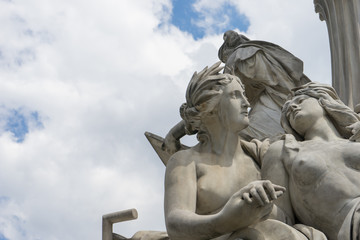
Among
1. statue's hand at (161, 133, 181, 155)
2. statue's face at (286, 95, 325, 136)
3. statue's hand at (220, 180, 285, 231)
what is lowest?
statue's hand at (220, 180, 285, 231)

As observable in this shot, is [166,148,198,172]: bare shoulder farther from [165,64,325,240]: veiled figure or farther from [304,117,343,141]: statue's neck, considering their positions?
[304,117,343,141]: statue's neck

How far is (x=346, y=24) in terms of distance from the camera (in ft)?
32.3

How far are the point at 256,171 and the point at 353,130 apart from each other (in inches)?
35.2

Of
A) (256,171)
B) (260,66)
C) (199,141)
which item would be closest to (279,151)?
(256,171)

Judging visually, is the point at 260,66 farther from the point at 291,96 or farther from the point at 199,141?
the point at 199,141

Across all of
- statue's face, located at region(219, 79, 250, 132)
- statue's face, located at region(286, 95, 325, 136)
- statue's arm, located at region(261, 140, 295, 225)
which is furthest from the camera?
statue's face, located at region(286, 95, 325, 136)

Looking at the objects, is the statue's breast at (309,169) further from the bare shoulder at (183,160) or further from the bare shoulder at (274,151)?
the bare shoulder at (183,160)

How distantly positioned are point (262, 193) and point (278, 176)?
936 mm

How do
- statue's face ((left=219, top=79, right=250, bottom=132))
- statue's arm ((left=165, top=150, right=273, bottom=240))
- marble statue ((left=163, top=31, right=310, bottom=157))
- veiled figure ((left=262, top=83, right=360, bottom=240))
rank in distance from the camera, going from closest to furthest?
statue's arm ((left=165, top=150, right=273, bottom=240)) → veiled figure ((left=262, top=83, right=360, bottom=240)) → statue's face ((left=219, top=79, right=250, bottom=132)) → marble statue ((left=163, top=31, right=310, bottom=157))

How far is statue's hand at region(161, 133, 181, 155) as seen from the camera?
8.67 meters

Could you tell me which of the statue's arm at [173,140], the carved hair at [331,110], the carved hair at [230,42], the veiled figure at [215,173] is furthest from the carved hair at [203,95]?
the carved hair at [230,42]

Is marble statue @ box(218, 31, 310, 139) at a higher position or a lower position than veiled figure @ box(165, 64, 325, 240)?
higher

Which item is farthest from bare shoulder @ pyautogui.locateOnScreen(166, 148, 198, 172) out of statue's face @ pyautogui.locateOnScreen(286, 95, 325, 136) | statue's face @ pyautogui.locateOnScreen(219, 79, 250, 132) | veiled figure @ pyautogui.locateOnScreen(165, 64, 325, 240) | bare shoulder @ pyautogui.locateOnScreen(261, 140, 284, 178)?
statue's face @ pyautogui.locateOnScreen(286, 95, 325, 136)

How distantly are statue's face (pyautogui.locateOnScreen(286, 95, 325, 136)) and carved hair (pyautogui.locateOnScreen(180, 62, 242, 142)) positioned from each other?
617mm
